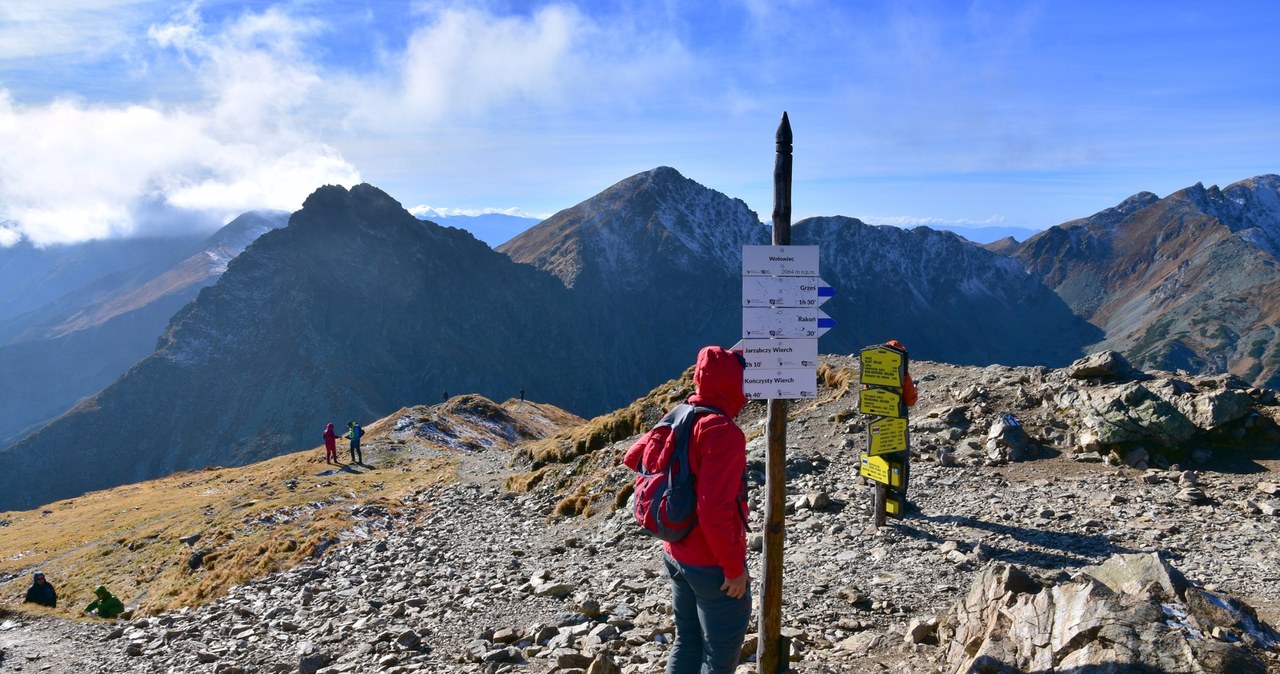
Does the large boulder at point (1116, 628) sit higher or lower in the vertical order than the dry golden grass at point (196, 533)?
higher

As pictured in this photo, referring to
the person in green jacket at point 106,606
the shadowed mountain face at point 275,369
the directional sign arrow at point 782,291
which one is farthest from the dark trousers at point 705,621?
the shadowed mountain face at point 275,369

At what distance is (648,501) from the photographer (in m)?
5.92

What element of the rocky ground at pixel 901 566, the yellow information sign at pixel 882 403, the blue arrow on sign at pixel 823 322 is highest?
the blue arrow on sign at pixel 823 322

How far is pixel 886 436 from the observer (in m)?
12.0

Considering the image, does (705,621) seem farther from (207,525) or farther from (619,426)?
(207,525)

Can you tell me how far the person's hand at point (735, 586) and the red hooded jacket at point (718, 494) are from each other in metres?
0.05

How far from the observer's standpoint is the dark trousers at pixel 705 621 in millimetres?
5848

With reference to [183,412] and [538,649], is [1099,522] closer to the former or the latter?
[538,649]

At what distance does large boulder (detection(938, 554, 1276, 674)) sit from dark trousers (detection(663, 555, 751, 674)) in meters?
2.22

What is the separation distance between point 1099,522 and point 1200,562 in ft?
6.05

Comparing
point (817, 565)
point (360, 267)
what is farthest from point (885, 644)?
point (360, 267)

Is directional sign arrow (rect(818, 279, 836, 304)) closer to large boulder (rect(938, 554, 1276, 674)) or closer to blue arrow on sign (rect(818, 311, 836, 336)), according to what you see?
blue arrow on sign (rect(818, 311, 836, 336))

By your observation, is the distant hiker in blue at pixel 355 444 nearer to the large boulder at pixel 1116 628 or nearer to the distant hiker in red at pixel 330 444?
the distant hiker in red at pixel 330 444

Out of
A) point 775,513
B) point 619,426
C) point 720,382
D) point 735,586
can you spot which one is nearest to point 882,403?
point 775,513
